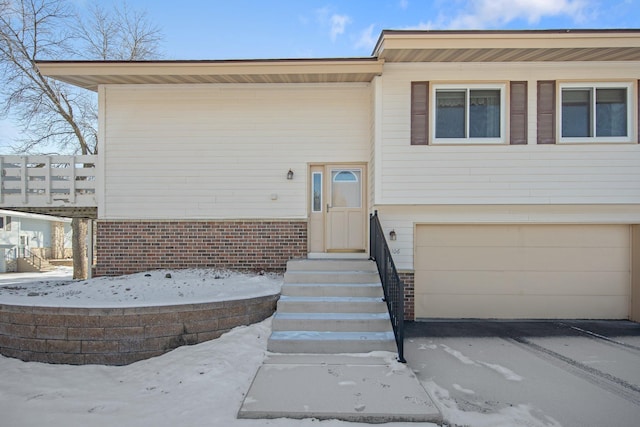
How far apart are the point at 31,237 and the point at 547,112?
26.9 m

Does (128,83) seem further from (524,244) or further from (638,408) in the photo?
(638,408)

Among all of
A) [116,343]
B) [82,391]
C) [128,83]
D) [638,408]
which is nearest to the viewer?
[638,408]

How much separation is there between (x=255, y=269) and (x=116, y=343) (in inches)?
117

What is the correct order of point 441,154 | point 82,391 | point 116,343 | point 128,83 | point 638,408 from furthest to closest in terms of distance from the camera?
point 128,83 → point 441,154 → point 116,343 → point 82,391 → point 638,408

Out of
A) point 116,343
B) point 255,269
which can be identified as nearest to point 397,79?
point 255,269

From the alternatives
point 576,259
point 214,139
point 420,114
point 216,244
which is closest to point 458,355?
point 576,259

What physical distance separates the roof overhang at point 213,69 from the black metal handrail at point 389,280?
2.76m

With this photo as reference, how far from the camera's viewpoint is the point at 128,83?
7.40 m

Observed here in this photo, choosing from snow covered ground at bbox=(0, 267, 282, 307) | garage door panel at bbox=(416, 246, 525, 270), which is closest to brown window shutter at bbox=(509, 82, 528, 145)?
garage door panel at bbox=(416, 246, 525, 270)

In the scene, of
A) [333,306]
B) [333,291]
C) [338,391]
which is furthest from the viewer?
[333,291]

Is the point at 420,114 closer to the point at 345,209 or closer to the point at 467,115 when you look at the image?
the point at 467,115

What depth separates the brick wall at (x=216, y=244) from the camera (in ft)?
24.4

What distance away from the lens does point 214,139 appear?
7.47m

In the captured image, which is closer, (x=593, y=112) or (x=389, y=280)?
(x=389, y=280)
